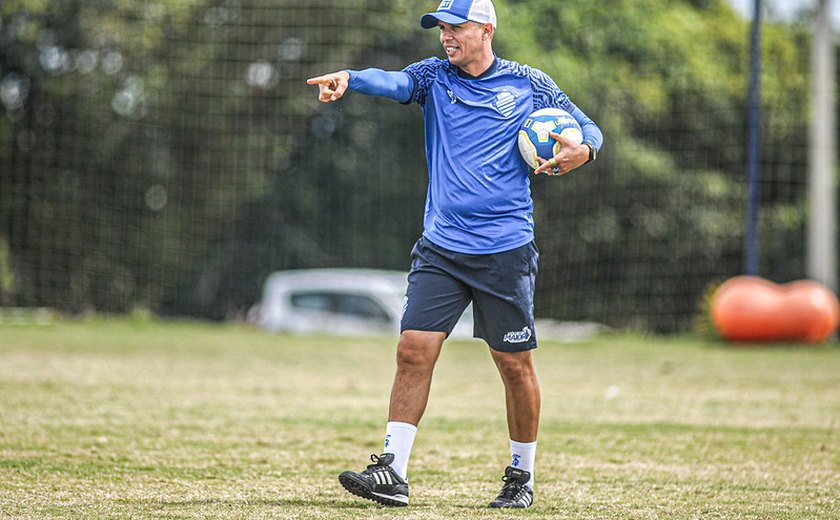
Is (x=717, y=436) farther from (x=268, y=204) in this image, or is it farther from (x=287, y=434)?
(x=268, y=204)

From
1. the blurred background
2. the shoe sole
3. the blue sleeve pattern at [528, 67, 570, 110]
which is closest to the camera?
the shoe sole

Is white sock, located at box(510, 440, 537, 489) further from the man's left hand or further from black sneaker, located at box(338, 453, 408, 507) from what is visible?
the man's left hand

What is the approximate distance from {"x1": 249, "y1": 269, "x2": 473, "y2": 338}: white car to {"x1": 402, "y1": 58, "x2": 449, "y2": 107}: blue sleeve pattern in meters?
16.1

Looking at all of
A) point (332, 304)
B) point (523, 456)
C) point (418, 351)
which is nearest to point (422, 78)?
point (418, 351)

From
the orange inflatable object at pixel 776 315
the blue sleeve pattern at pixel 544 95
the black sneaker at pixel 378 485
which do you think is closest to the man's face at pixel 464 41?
the blue sleeve pattern at pixel 544 95

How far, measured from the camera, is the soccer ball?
17.4 ft

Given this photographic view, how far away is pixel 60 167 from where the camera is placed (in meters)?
20.5

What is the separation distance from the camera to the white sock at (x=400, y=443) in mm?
5270

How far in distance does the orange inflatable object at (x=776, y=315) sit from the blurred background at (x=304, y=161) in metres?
4.33

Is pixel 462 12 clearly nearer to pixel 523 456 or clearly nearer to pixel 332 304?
pixel 523 456

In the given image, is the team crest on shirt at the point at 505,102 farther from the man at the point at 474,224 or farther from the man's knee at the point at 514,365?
the man's knee at the point at 514,365

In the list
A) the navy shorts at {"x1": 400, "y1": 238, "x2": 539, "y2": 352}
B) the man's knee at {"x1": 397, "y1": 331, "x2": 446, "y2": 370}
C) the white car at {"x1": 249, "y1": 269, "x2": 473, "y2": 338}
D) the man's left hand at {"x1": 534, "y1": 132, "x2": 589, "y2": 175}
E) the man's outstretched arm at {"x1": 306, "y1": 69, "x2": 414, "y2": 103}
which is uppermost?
the man's outstretched arm at {"x1": 306, "y1": 69, "x2": 414, "y2": 103}

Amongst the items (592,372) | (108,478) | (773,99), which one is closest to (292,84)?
(773,99)

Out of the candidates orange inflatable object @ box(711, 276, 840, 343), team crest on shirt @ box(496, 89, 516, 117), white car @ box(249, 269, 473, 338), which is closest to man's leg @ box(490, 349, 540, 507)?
team crest on shirt @ box(496, 89, 516, 117)
